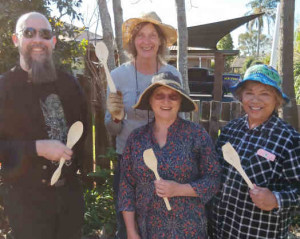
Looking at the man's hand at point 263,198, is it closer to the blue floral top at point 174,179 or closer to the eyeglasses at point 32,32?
the blue floral top at point 174,179

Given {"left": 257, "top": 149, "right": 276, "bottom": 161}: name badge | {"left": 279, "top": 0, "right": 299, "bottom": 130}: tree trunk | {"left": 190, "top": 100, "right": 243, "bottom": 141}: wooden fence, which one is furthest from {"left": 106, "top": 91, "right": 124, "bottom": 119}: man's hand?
{"left": 279, "top": 0, "right": 299, "bottom": 130}: tree trunk

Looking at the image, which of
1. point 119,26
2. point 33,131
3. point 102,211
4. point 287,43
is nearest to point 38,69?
point 33,131

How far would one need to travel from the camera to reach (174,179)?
5.73 ft

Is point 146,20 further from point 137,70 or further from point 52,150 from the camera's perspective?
point 52,150

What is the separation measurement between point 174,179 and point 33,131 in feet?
2.98

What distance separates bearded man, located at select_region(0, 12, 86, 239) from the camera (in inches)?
73.5

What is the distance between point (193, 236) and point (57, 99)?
1181 millimetres

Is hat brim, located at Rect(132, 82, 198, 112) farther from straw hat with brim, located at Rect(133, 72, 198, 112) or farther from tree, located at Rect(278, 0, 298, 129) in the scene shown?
tree, located at Rect(278, 0, 298, 129)

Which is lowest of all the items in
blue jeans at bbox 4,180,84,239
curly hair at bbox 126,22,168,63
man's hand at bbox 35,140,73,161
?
blue jeans at bbox 4,180,84,239

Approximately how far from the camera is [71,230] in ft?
6.93

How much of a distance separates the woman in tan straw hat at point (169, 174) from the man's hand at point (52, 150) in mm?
346

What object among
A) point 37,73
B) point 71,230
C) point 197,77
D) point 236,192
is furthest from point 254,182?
point 197,77

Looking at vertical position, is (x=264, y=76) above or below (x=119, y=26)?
below

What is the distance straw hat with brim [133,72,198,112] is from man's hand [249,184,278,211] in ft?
2.06
